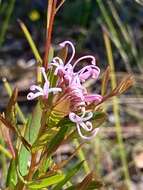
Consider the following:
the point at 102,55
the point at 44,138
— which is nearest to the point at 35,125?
the point at 44,138

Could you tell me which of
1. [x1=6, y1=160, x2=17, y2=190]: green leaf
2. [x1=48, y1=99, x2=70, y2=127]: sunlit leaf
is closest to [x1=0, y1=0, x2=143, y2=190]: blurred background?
[x1=6, y1=160, x2=17, y2=190]: green leaf

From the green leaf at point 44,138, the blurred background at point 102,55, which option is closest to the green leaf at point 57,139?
the green leaf at point 44,138

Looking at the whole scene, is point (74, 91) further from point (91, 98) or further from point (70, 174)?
point (70, 174)

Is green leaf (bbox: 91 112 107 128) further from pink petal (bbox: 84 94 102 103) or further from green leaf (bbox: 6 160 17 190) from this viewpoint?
green leaf (bbox: 6 160 17 190)

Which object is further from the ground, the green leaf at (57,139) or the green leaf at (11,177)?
the green leaf at (57,139)

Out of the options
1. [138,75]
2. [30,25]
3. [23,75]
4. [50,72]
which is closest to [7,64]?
[23,75]

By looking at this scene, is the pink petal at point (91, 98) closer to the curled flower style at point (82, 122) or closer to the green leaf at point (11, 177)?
the curled flower style at point (82, 122)

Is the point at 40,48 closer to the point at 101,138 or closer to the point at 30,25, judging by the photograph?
the point at 30,25

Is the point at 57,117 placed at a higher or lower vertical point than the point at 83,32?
higher
